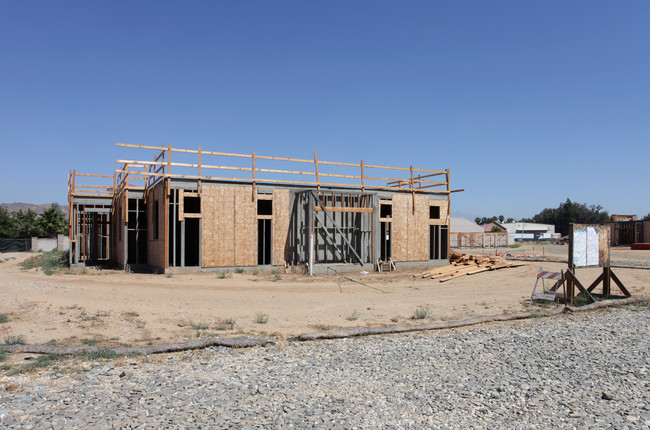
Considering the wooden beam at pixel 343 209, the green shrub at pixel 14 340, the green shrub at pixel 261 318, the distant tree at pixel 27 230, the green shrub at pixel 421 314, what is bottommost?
the green shrub at pixel 421 314

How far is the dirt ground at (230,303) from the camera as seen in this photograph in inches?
394

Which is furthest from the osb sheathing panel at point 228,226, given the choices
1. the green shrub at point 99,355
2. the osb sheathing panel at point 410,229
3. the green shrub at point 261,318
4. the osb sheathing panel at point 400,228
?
the green shrub at point 99,355

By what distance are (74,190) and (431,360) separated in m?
24.5

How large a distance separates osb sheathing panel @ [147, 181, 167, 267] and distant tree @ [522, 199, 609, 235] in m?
101

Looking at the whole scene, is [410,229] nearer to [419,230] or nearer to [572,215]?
[419,230]

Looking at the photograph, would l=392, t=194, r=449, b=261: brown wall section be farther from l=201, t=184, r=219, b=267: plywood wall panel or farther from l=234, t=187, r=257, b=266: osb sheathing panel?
l=201, t=184, r=219, b=267: plywood wall panel

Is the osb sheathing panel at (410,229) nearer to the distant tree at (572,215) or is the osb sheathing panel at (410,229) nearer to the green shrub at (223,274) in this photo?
the green shrub at (223,274)

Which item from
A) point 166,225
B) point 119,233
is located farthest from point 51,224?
point 166,225

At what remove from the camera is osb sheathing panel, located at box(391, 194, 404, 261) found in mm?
25781

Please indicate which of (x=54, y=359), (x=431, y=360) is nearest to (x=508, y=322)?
(x=431, y=360)

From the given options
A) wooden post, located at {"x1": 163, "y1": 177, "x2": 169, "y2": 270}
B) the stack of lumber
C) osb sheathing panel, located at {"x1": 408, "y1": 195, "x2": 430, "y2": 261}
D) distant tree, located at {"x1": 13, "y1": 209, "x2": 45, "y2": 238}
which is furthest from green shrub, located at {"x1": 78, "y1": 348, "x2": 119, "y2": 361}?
distant tree, located at {"x1": 13, "y1": 209, "x2": 45, "y2": 238}

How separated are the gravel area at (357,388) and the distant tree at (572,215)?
4245 inches

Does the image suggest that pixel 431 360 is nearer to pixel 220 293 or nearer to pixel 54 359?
pixel 54 359

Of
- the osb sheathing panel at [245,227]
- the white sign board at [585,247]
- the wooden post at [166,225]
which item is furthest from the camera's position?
the osb sheathing panel at [245,227]
